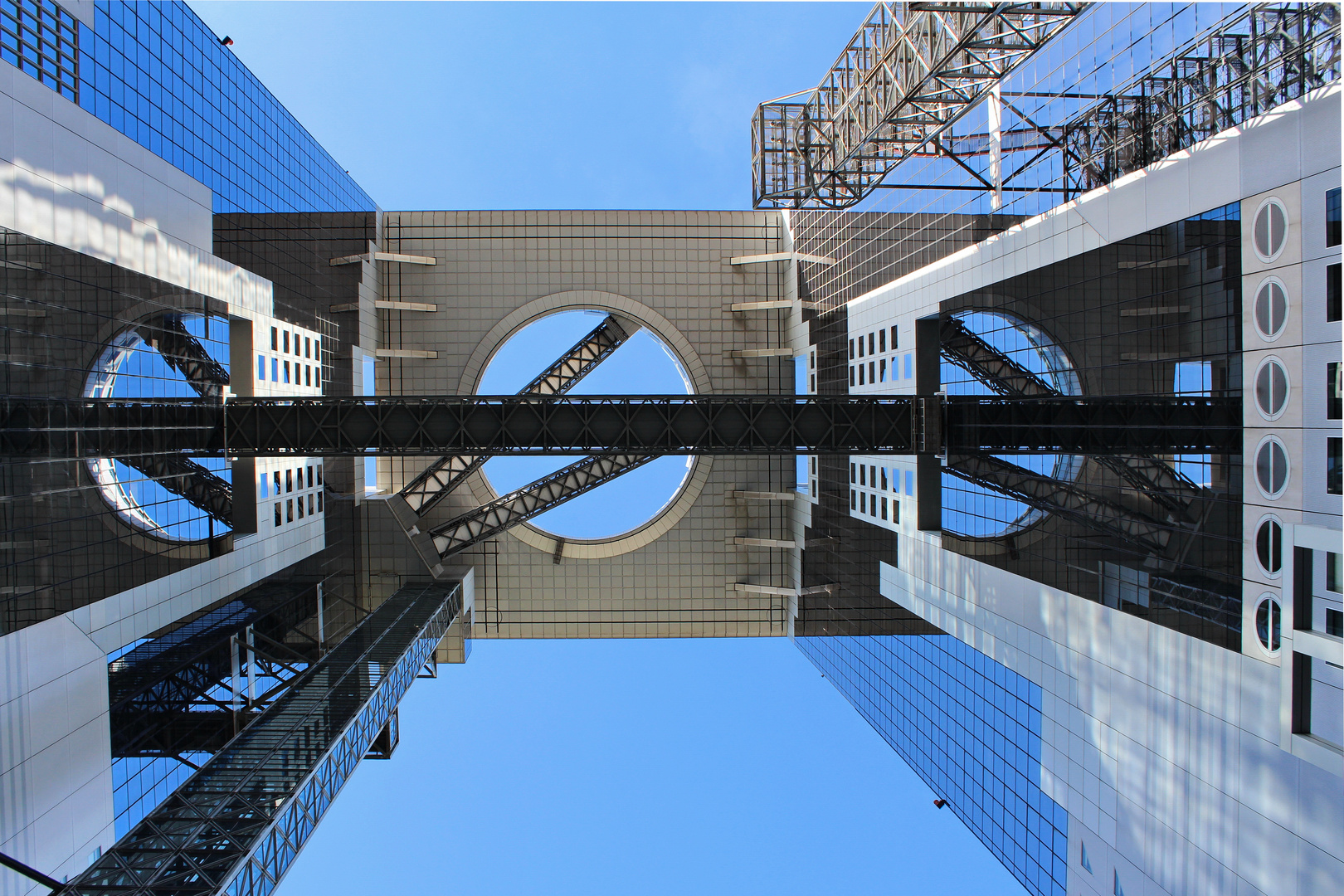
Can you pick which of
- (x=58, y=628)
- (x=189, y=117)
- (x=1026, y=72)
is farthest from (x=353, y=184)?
(x=1026, y=72)

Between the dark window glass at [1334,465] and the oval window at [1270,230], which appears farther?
the oval window at [1270,230]

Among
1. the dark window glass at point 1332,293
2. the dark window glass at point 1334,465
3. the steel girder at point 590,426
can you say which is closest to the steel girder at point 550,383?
the steel girder at point 590,426

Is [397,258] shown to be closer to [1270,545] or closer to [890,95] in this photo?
[890,95]

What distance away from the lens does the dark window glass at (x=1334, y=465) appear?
11.7 meters

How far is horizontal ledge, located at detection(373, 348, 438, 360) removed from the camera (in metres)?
39.5

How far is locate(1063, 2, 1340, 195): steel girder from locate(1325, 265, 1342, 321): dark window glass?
11.5ft

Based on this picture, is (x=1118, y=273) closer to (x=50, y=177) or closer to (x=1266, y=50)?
(x=1266, y=50)

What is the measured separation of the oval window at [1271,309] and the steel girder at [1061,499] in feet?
17.8

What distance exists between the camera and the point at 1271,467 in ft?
43.0

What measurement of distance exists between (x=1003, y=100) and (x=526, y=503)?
31.0 m

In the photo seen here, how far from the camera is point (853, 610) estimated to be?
121ft

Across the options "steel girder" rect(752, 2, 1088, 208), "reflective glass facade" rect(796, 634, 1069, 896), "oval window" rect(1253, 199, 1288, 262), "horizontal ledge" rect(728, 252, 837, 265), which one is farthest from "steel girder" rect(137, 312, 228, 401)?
"reflective glass facade" rect(796, 634, 1069, 896)

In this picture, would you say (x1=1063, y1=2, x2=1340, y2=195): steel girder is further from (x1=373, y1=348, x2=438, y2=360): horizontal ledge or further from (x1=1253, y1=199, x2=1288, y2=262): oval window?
(x1=373, y1=348, x2=438, y2=360): horizontal ledge

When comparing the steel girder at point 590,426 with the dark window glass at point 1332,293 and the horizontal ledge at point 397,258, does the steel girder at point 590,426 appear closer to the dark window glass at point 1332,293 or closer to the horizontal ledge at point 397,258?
the dark window glass at point 1332,293
